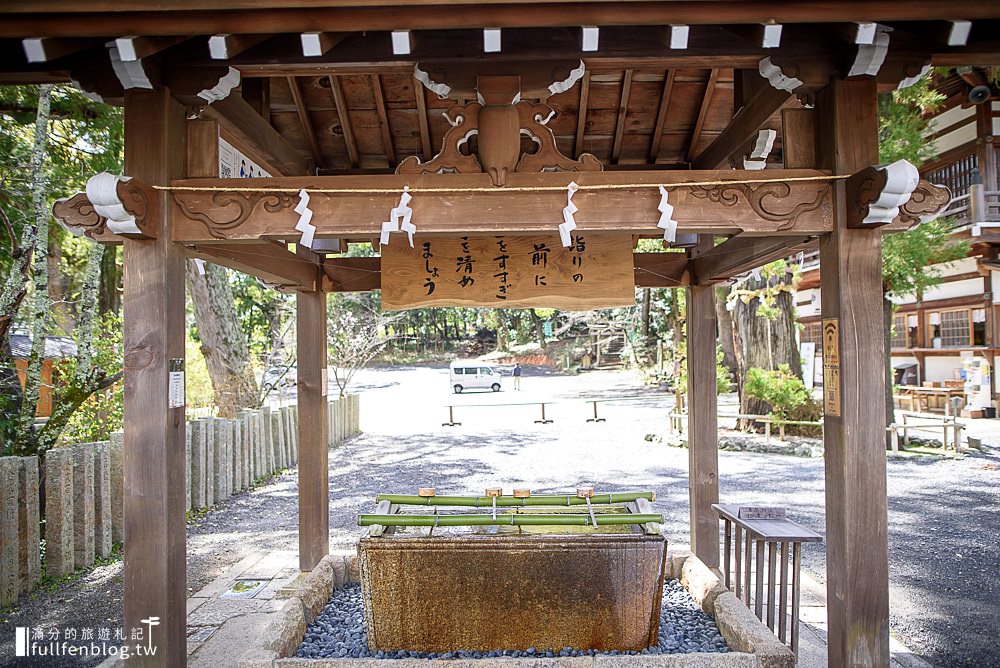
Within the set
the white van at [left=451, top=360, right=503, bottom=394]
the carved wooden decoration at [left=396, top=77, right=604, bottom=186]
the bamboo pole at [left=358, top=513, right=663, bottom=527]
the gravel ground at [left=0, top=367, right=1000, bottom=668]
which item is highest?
the carved wooden decoration at [left=396, top=77, right=604, bottom=186]

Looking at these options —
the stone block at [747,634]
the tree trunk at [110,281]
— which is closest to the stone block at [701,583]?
the stone block at [747,634]

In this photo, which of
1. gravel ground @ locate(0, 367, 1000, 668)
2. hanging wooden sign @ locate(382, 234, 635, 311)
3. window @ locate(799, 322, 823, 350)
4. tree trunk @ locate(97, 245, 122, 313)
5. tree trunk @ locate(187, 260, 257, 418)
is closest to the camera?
hanging wooden sign @ locate(382, 234, 635, 311)

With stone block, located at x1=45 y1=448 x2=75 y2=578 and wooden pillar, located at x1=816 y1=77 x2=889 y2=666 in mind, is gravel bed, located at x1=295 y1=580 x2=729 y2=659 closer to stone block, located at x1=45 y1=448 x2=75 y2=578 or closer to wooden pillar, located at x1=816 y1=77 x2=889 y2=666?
wooden pillar, located at x1=816 y1=77 x2=889 y2=666

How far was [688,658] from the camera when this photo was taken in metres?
2.91

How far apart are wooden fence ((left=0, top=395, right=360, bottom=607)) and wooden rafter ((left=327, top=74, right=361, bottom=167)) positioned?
12.1 ft

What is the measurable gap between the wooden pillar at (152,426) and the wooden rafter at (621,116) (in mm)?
2796

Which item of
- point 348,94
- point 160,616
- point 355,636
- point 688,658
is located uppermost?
point 348,94

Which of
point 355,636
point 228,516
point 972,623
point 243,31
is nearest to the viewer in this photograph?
point 243,31

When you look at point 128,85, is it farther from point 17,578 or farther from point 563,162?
point 17,578

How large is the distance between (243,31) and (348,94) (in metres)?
1.64

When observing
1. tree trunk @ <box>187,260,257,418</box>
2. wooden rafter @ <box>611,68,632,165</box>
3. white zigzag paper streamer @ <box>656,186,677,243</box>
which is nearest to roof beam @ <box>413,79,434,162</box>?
wooden rafter @ <box>611,68,632,165</box>

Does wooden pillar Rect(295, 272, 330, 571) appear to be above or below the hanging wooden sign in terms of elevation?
below

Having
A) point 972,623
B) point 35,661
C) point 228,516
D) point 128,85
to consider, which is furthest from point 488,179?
point 228,516

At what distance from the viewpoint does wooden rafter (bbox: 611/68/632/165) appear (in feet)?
13.7
